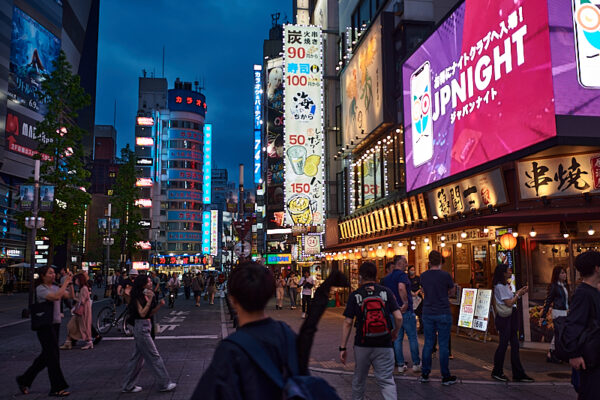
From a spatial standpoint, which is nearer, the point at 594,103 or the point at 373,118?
the point at 594,103

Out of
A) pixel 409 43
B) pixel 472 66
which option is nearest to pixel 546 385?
pixel 472 66

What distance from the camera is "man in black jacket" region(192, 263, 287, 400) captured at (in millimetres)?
2441

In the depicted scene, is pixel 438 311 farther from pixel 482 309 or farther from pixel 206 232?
pixel 206 232

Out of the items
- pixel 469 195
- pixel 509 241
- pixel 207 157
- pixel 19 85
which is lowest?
pixel 509 241

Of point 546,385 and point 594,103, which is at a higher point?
point 594,103

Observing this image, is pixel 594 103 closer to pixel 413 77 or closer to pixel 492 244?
pixel 492 244

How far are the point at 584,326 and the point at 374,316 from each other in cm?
225

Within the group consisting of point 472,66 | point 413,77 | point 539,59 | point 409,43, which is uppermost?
point 409,43

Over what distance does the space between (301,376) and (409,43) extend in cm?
2172

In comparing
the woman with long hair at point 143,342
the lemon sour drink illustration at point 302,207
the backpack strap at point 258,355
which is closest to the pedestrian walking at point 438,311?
the woman with long hair at point 143,342

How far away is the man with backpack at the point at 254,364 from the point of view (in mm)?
2422

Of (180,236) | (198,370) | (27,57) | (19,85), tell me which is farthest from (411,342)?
(180,236)

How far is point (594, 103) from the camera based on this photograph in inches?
454

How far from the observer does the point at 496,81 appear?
13.6 m
